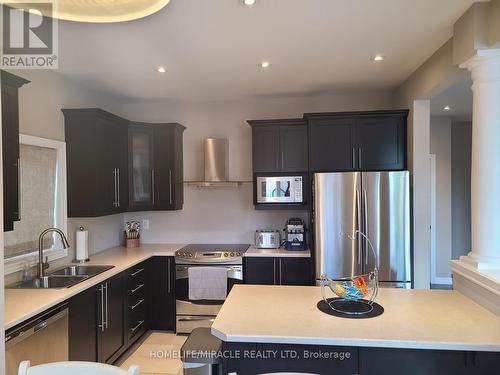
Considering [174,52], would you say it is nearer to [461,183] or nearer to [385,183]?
[385,183]

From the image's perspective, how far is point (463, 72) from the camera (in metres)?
2.48

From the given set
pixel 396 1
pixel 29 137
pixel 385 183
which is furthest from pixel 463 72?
pixel 29 137

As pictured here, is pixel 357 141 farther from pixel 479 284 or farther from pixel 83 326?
pixel 83 326

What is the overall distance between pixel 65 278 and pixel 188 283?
4.17 feet

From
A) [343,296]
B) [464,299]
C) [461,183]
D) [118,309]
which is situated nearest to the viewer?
[343,296]

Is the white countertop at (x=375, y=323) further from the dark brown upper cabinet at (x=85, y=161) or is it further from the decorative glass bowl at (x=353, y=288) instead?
the dark brown upper cabinet at (x=85, y=161)

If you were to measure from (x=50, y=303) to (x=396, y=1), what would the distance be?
9.18 feet

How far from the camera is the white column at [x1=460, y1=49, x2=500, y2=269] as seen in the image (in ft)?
7.06

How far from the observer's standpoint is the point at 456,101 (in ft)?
14.2

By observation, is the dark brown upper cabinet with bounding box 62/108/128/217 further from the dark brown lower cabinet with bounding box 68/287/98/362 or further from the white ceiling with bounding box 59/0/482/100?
the dark brown lower cabinet with bounding box 68/287/98/362

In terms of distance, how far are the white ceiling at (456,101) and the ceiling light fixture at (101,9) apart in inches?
119

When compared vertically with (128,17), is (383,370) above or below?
below

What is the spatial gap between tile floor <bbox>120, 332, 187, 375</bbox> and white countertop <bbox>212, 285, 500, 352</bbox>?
141 cm

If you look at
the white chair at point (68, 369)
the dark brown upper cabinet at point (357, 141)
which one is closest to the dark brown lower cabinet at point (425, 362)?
the white chair at point (68, 369)
